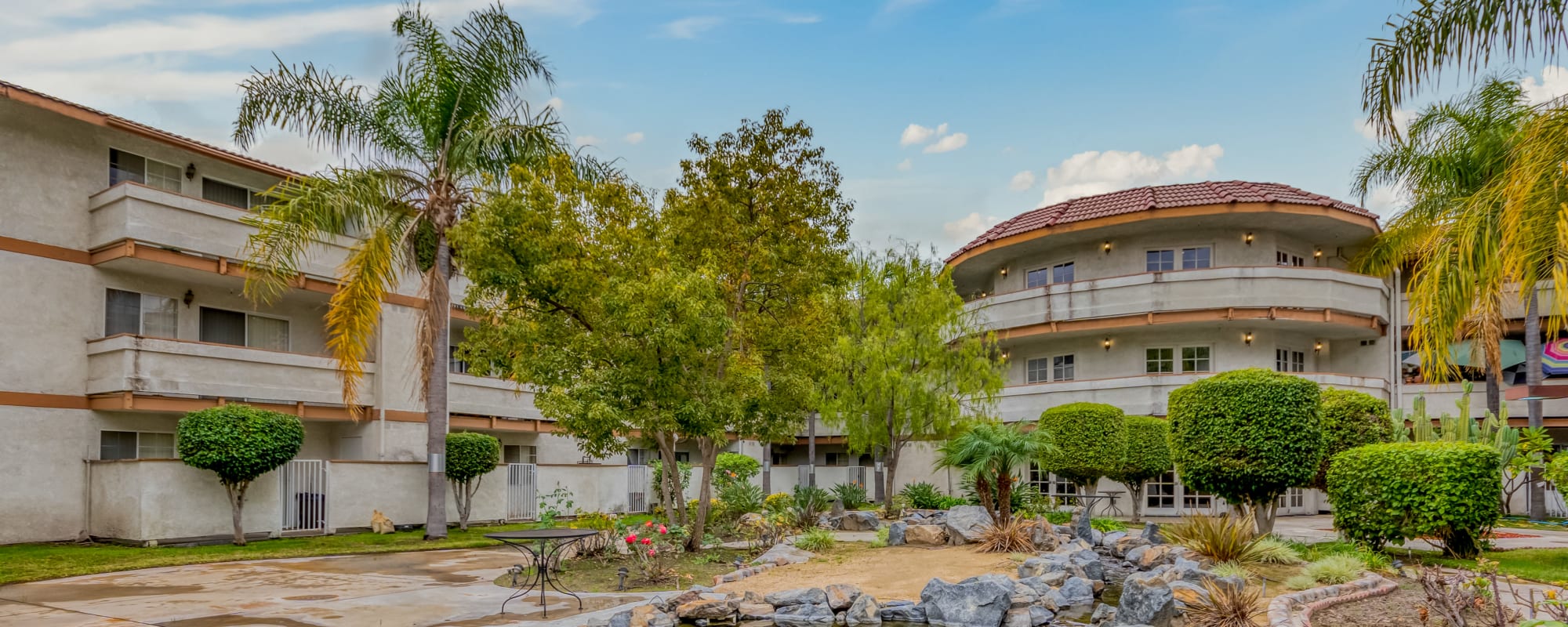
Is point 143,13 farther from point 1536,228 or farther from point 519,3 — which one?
point 1536,228

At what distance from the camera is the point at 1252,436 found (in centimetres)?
1546

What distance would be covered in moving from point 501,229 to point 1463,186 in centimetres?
2274

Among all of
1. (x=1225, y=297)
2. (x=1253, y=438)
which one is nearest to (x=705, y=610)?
(x=1253, y=438)

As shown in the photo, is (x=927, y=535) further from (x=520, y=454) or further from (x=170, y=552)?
(x=520, y=454)

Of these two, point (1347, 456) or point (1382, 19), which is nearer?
point (1382, 19)

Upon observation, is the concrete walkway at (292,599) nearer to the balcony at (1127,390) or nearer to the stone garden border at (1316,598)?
the stone garden border at (1316,598)

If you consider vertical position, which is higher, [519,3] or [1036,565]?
[519,3]

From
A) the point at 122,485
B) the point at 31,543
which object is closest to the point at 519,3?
the point at 122,485

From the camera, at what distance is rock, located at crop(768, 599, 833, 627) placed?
1065cm

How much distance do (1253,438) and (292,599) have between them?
46.0ft

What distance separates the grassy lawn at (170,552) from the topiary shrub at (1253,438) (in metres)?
12.0

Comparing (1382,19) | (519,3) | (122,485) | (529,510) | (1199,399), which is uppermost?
(519,3)

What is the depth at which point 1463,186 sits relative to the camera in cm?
2377

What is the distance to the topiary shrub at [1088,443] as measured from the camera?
81.5 feet
